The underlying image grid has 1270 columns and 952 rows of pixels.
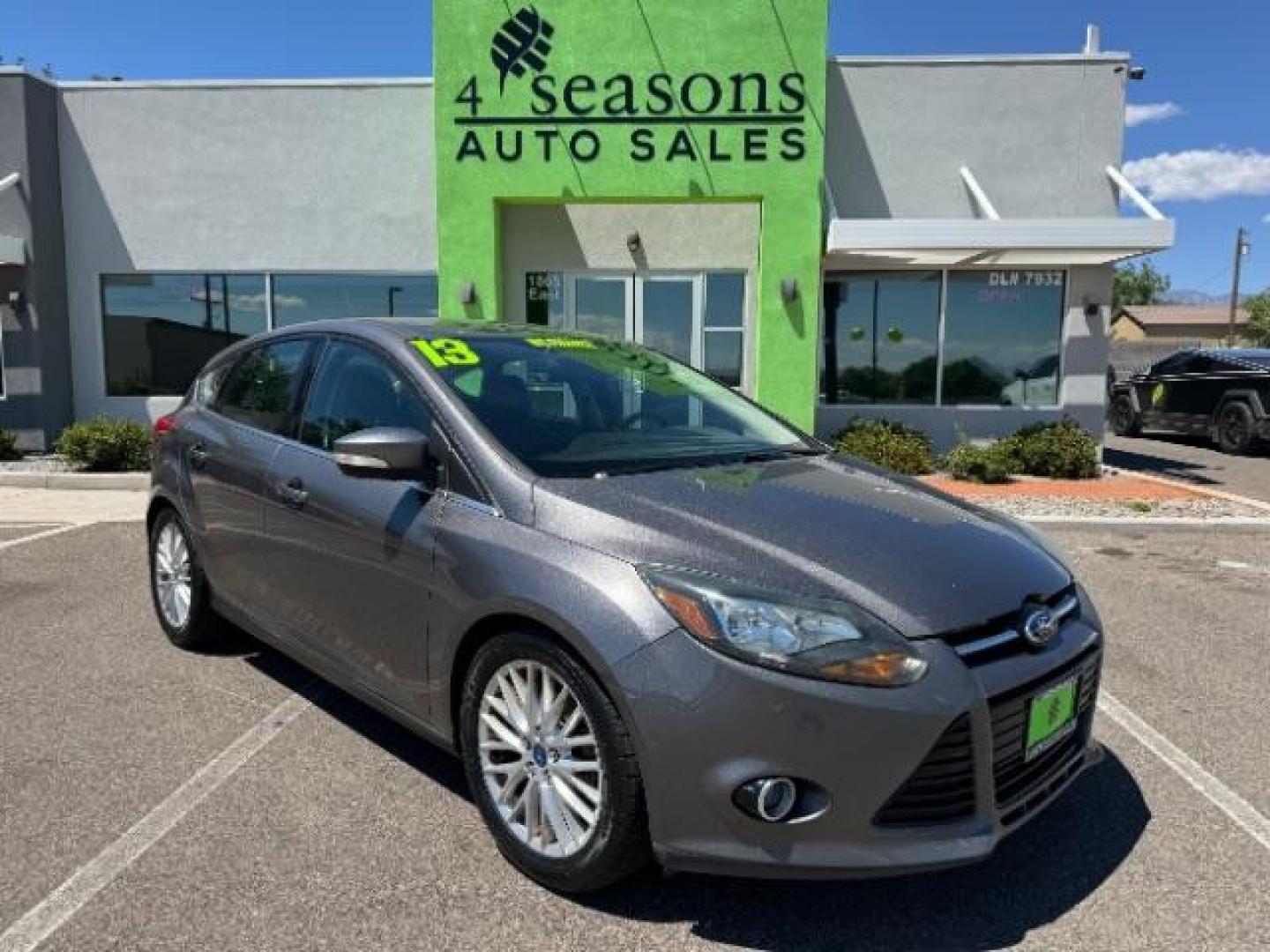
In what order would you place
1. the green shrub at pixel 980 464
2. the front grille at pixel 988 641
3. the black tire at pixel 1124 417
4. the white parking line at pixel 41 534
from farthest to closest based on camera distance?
1. the black tire at pixel 1124 417
2. the green shrub at pixel 980 464
3. the white parking line at pixel 41 534
4. the front grille at pixel 988 641

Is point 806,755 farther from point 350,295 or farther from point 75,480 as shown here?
point 350,295

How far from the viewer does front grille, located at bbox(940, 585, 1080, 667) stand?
2410mm

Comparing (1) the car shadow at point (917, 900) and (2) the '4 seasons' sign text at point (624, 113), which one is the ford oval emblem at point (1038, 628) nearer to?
(1) the car shadow at point (917, 900)

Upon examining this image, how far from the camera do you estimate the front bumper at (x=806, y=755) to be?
7.51 ft

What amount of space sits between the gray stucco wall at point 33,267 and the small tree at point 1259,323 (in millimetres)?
74178

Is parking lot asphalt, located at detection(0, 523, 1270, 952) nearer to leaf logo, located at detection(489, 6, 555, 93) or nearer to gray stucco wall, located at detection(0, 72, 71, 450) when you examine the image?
leaf logo, located at detection(489, 6, 555, 93)

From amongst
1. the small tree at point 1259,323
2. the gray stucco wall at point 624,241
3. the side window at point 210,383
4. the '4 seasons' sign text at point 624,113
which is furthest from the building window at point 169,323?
the small tree at point 1259,323

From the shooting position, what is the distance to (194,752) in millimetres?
3637

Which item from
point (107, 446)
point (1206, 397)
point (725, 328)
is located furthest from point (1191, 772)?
point (1206, 397)

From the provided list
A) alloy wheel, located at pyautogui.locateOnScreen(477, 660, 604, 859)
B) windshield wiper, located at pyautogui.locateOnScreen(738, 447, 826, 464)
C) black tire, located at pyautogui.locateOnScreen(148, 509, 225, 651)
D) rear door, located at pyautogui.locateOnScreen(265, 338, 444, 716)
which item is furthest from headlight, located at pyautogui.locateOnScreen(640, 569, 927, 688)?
black tire, located at pyautogui.locateOnScreen(148, 509, 225, 651)

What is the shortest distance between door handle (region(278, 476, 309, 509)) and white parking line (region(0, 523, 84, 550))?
198 inches

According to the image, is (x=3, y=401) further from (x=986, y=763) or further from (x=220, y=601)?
(x=986, y=763)

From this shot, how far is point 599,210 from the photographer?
1231 cm

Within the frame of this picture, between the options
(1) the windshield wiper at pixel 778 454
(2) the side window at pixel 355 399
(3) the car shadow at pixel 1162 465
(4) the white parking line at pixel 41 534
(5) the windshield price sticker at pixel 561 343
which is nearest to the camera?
(2) the side window at pixel 355 399
